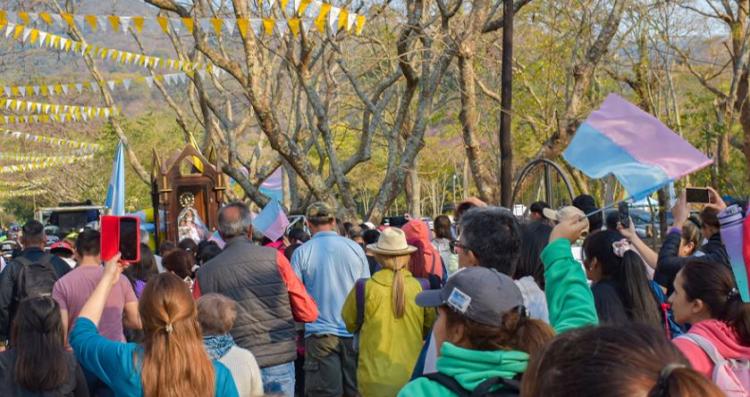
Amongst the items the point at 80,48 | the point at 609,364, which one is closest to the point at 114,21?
the point at 80,48

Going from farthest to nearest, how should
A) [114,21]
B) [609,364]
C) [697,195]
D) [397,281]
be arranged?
[114,21]
[697,195]
[397,281]
[609,364]

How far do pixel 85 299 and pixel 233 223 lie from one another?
107 centimetres

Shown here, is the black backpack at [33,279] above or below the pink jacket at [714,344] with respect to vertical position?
below

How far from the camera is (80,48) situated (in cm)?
1648

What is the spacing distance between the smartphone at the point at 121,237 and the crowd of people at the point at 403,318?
89mm

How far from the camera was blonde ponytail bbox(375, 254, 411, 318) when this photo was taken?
6.00 m

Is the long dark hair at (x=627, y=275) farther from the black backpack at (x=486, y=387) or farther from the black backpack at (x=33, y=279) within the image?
the black backpack at (x=33, y=279)

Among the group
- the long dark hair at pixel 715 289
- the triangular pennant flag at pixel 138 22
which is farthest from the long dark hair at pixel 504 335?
the triangular pennant flag at pixel 138 22

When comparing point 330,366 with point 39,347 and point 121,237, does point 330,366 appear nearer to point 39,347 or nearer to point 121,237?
point 121,237

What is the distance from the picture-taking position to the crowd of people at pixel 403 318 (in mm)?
2900

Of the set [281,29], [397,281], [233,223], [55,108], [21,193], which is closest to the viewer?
[397,281]

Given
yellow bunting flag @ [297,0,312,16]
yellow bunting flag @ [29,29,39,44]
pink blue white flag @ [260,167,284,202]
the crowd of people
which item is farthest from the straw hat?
pink blue white flag @ [260,167,284,202]

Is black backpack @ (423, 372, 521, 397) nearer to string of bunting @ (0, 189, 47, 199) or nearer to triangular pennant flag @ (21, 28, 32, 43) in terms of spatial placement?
triangular pennant flag @ (21, 28, 32, 43)

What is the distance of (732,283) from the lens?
4.29 meters
